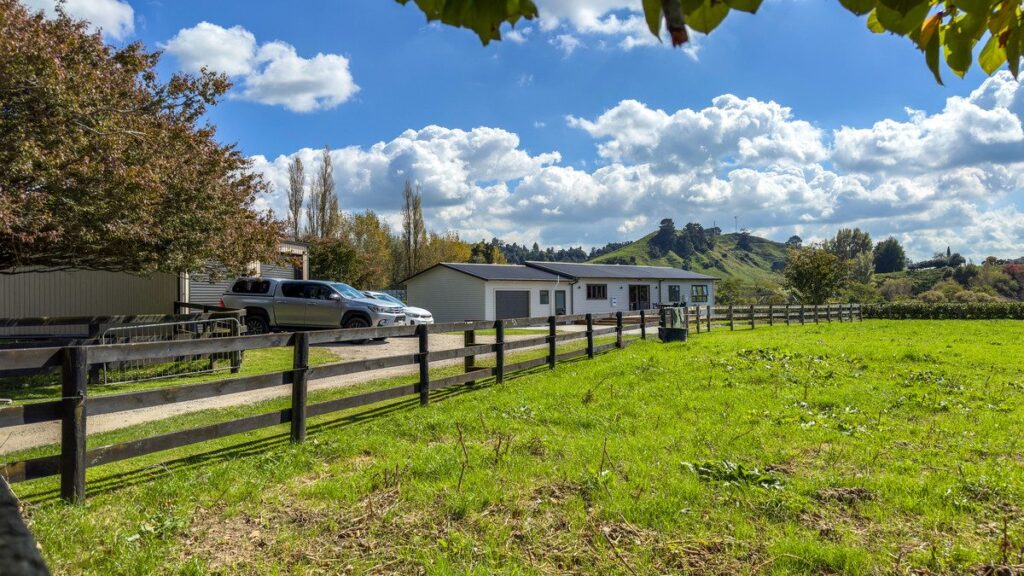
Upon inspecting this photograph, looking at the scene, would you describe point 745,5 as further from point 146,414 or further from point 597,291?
point 597,291

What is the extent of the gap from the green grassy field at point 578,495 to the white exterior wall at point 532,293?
24063 millimetres

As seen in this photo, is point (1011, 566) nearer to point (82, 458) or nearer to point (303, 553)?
point (303, 553)

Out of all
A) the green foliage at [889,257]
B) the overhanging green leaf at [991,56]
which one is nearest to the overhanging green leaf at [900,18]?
the overhanging green leaf at [991,56]

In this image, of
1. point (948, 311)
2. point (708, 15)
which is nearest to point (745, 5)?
point (708, 15)

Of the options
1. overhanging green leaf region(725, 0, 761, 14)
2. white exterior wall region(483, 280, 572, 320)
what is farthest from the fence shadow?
white exterior wall region(483, 280, 572, 320)

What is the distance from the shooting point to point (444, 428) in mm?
6297

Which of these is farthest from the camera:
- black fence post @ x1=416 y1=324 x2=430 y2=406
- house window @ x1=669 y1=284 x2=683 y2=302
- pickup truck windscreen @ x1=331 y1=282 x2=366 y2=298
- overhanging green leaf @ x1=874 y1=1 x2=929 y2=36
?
house window @ x1=669 y1=284 x2=683 y2=302

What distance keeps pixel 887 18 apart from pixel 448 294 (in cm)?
3214

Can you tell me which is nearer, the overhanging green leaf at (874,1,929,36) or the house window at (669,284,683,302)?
the overhanging green leaf at (874,1,929,36)

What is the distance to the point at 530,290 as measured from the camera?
33.5 meters

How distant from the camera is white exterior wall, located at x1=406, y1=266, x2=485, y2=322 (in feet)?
105

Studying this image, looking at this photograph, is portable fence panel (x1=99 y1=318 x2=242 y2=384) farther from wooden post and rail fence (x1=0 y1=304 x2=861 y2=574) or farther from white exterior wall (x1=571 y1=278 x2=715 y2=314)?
white exterior wall (x1=571 y1=278 x2=715 y2=314)

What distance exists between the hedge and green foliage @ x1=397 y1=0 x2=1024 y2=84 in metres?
39.3

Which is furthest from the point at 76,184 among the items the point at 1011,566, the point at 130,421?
the point at 1011,566
